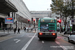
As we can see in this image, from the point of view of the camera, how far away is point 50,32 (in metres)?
16.6

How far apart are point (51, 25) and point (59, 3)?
47.9ft

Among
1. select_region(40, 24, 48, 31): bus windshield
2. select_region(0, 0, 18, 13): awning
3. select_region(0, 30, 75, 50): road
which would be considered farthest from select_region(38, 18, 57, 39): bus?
select_region(0, 0, 18, 13): awning

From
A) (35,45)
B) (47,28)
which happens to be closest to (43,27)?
(47,28)

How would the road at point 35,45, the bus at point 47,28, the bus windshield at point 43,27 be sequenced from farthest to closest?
the bus windshield at point 43,27
the bus at point 47,28
the road at point 35,45

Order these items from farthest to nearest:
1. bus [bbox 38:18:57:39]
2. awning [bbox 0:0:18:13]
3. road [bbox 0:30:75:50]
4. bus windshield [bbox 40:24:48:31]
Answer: awning [bbox 0:0:18:13]
bus windshield [bbox 40:24:48:31]
bus [bbox 38:18:57:39]
road [bbox 0:30:75:50]

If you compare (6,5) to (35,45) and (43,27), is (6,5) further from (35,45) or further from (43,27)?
(35,45)

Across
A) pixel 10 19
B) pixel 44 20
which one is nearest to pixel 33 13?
pixel 10 19

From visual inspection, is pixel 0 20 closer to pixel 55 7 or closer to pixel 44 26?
pixel 55 7

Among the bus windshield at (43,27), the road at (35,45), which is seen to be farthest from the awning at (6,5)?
the bus windshield at (43,27)

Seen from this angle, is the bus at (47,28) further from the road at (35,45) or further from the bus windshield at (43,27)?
the road at (35,45)

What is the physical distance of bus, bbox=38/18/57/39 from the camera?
1650cm

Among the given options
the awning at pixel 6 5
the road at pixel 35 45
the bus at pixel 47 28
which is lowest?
the road at pixel 35 45

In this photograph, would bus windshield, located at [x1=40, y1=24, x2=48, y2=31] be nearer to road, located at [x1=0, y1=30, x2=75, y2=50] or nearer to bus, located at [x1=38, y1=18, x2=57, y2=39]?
bus, located at [x1=38, y1=18, x2=57, y2=39]

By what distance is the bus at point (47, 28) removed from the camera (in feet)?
54.1
